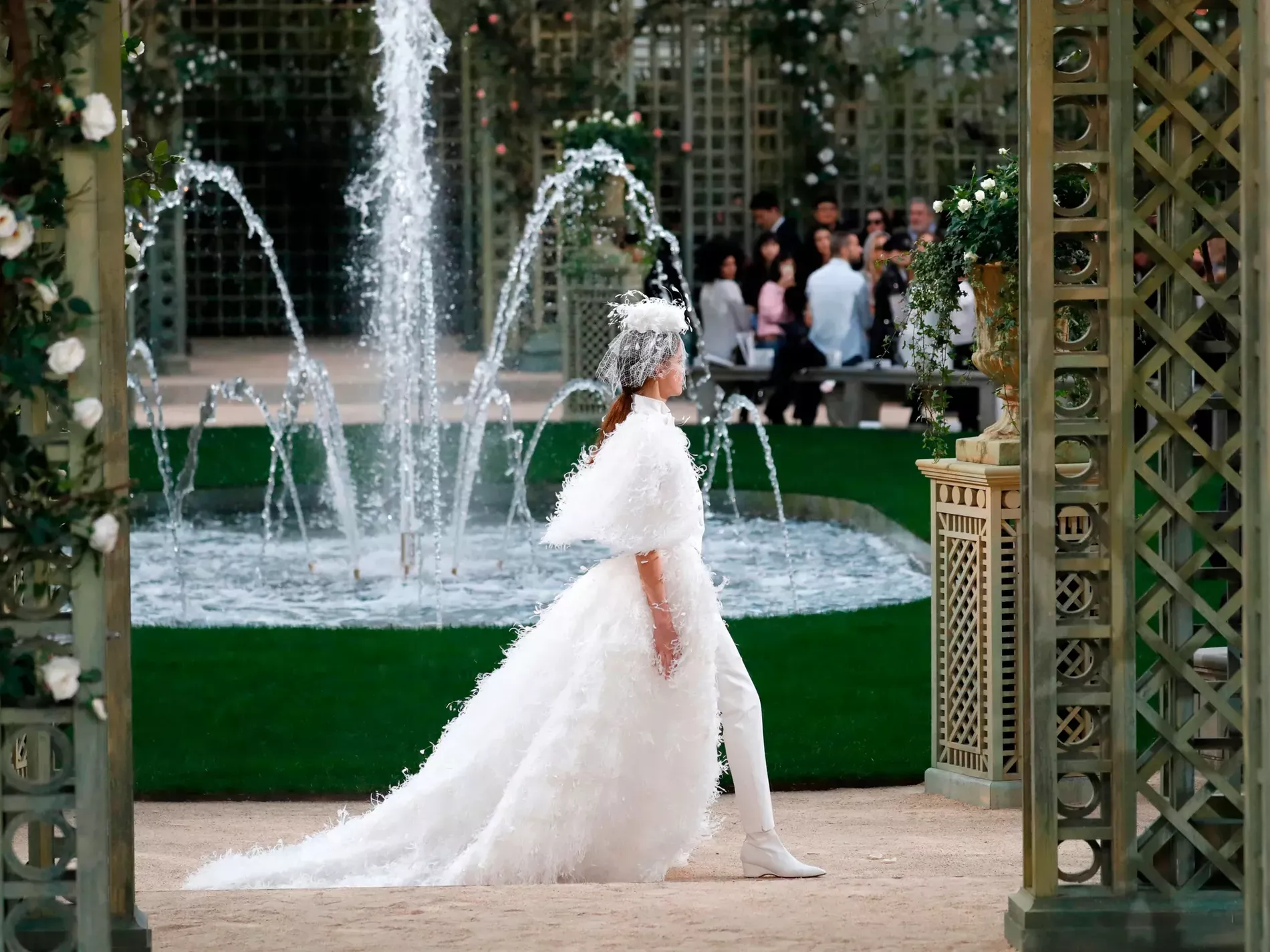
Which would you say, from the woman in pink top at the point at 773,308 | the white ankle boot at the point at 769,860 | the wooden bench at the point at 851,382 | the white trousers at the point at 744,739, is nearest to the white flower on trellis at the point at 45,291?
the white trousers at the point at 744,739

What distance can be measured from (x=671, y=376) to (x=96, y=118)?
2.03 metres

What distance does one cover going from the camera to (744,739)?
191 inches

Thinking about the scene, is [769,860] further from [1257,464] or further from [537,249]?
[537,249]

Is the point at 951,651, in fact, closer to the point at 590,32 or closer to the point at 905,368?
the point at 905,368

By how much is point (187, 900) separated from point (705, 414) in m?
10.7

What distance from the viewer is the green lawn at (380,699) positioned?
621 cm

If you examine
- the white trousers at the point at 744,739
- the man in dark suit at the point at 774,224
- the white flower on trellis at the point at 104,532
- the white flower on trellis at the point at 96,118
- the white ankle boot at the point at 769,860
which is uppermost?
the man in dark suit at the point at 774,224

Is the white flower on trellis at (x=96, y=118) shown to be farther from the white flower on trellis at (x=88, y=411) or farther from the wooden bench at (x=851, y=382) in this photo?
the wooden bench at (x=851, y=382)

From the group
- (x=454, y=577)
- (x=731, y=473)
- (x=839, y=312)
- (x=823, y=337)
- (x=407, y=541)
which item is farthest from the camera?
(x=823, y=337)

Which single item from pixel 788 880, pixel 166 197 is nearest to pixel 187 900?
pixel 788 880

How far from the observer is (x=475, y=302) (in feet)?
71.5

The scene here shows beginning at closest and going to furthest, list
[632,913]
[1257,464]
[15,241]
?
[15,241]
[1257,464]
[632,913]

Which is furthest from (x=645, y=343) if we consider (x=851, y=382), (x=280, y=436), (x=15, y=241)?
(x=851, y=382)

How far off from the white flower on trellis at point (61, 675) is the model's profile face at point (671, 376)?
2052 mm
